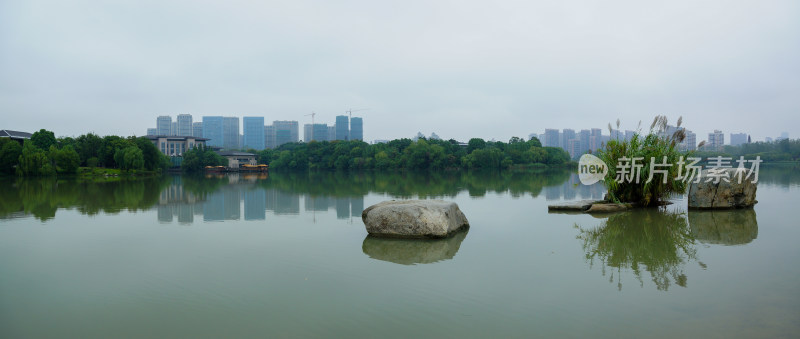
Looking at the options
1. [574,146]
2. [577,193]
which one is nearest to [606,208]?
[577,193]

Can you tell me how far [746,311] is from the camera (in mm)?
3877

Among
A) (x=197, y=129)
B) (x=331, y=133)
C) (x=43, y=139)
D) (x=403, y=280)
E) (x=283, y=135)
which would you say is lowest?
(x=403, y=280)

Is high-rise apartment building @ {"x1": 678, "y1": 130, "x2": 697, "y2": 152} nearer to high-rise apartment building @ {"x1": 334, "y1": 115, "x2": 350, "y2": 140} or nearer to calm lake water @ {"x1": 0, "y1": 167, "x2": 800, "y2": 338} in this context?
calm lake water @ {"x1": 0, "y1": 167, "x2": 800, "y2": 338}

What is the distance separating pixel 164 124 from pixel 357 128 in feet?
163

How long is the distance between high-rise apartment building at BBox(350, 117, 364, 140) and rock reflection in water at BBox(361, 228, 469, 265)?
114923mm

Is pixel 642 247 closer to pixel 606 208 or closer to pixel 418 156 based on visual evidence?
pixel 606 208

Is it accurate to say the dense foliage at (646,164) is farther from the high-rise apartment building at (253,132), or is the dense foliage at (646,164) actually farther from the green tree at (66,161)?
the high-rise apartment building at (253,132)

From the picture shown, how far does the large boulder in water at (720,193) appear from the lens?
33.2ft

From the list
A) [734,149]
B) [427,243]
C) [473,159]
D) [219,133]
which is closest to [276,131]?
[219,133]

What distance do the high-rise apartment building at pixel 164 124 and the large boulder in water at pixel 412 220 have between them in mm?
129284

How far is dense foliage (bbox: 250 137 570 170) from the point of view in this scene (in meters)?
56.6

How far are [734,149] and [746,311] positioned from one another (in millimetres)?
68355

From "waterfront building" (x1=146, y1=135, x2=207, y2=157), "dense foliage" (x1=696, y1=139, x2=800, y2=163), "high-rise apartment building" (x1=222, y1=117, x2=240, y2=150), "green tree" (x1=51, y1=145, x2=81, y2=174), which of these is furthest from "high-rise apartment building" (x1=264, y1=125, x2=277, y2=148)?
"dense foliage" (x1=696, y1=139, x2=800, y2=163)

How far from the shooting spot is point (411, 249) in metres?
6.46
